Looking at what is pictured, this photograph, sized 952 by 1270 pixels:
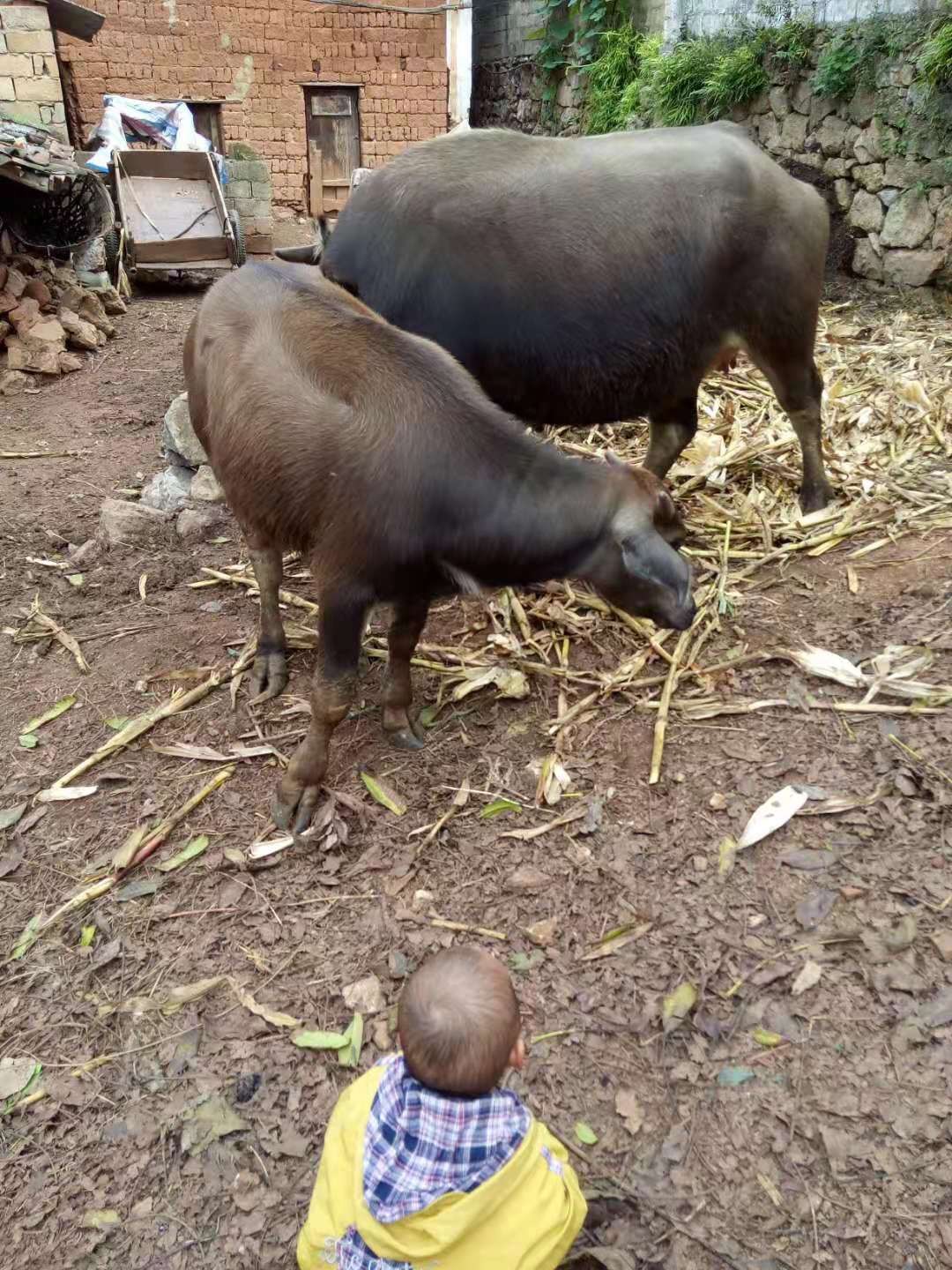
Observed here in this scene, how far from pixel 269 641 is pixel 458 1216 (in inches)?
112

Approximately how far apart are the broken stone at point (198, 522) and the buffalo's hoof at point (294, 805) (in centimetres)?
239

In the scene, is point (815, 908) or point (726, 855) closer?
point (815, 908)

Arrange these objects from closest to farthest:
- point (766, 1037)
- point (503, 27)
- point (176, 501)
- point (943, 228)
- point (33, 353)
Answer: point (766, 1037) < point (176, 501) < point (943, 228) < point (33, 353) < point (503, 27)

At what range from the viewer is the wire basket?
10.1 meters

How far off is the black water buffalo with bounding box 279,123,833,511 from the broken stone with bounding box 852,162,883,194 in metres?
4.58

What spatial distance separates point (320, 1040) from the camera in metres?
2.83

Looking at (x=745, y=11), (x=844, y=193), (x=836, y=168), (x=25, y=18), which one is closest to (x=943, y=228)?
(x=844, y=193)

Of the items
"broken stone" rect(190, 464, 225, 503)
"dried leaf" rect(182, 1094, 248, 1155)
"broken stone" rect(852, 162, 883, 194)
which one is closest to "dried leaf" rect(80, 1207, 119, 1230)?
"dried leaf" rect(182, 1094, 248, 1155)

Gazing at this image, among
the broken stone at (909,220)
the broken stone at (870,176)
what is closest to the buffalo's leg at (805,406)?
the broken stone at (909,220)

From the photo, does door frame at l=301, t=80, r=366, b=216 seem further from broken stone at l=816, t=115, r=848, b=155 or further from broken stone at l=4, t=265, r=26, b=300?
broken stone at l=816, t=115, r=848, b=155

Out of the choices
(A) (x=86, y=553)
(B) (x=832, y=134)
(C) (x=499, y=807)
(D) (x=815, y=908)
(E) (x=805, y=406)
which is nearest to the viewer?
(D) (x=815, y=908)

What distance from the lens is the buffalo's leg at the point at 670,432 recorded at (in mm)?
5133

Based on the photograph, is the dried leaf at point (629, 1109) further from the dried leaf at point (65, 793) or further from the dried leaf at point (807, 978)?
the dried leaf at point (65, 793)

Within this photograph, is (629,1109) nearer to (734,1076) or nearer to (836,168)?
(734,1076)
